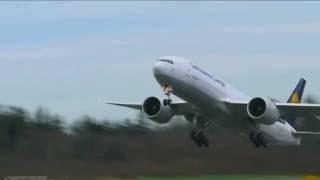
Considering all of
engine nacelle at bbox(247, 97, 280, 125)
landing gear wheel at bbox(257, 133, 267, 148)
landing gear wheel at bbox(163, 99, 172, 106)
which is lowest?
landing gear wheel at bbox(257, 133, 267, 148)

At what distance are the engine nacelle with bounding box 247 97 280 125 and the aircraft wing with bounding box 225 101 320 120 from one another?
340 mm

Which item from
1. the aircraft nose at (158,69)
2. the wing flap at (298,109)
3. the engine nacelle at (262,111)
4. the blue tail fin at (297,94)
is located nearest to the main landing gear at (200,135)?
the engine nacelle at (262,111)

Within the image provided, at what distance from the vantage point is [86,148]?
38688 millimetres

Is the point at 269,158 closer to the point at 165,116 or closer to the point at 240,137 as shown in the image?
the point at 240,137

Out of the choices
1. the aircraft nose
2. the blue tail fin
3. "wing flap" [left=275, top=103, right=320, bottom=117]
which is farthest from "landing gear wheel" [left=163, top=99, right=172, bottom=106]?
the blue tail fin

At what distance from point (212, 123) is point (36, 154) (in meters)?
7.29

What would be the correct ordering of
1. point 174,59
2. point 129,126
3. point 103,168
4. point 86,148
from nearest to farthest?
point 174,59 → point 103,168 → point 86,148 → point 129,126

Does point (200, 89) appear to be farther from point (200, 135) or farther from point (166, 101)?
point (200, 135)

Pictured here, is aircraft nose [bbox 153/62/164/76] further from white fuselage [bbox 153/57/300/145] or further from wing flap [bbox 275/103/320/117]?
wing flap [bbox 275/103/320/117]

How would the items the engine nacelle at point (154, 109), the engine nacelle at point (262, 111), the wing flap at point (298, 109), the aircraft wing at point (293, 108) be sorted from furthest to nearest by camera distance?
the engine nacelle at point (154, 109) < the wing flap at point (298, 109) < the aircraft wing at point (293, 108) < the engine nacelle at point (262, 111)

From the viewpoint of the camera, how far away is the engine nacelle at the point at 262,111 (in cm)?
3525

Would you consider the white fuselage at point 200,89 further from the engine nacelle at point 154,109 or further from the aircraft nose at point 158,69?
the engine nacelle at point 154,109

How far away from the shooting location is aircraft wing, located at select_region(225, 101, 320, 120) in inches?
1400

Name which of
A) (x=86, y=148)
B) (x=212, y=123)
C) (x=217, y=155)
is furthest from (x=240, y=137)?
(x=86, y=148)
